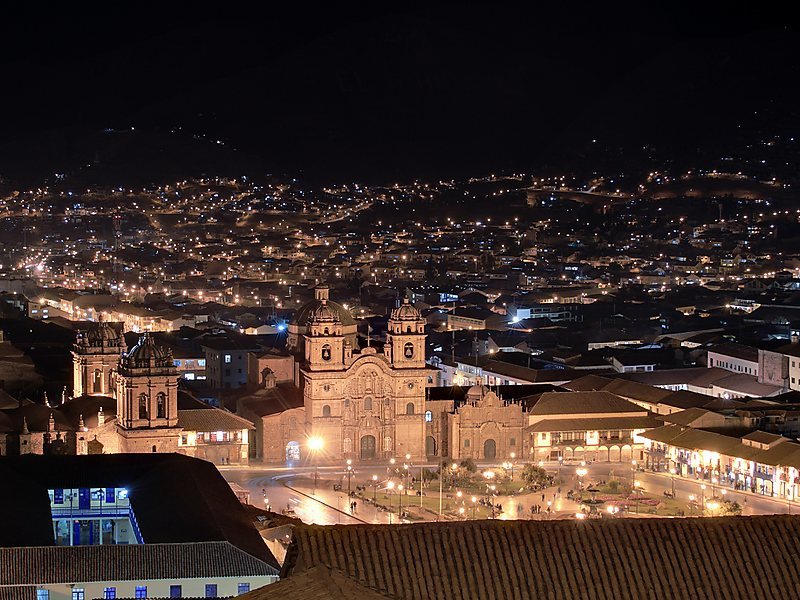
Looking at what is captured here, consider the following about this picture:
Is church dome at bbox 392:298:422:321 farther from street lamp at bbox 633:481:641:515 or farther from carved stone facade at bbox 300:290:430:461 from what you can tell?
street lamp at bbox 633:481:641:515

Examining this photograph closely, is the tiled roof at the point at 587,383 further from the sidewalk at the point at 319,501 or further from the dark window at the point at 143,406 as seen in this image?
the dark window at the point at 143,406

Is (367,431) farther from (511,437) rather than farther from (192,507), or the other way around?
(192,507)

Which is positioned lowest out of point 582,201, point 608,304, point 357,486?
point 357,486

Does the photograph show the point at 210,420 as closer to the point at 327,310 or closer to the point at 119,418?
the point at 119,418

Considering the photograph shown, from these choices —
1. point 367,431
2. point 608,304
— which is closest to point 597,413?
point 367,431

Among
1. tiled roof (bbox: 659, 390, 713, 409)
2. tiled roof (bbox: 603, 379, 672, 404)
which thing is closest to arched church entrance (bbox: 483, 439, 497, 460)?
tiled roof (bbox: 603, 379, 672, 404)
